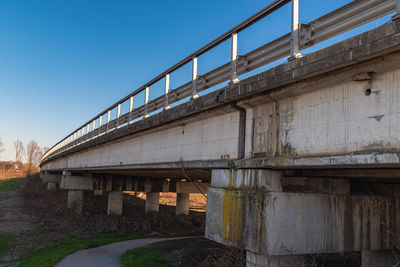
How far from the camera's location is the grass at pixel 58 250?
12.2 m

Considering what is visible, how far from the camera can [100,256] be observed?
12766mm

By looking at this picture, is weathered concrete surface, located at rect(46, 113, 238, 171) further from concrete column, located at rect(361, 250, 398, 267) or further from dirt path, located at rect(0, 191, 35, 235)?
dirt path, located at rect(0, 191, 35, 235)

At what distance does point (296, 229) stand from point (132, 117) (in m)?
9.01

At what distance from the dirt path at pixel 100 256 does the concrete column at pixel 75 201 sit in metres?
11.1

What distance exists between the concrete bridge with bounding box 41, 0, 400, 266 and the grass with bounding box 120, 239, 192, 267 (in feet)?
14.2

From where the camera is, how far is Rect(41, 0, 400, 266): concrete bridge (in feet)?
14.9

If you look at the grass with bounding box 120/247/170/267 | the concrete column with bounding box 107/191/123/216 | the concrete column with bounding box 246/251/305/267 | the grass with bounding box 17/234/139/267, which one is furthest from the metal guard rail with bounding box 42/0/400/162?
the concrete column with bounding box 107/191/123/216

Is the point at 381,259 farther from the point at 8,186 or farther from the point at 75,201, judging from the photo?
the point at 8,186

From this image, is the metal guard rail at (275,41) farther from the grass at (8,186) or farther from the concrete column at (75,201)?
the grass at (8,186)

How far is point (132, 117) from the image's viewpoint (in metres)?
13.4

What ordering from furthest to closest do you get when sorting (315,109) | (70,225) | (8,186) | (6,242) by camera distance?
(8,186), (70,225), (6,242), (315,109)

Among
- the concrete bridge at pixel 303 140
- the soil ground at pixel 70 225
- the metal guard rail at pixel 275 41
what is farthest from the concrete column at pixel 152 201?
the concrete bridge at pixel 303 140

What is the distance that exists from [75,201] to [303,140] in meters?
23.8

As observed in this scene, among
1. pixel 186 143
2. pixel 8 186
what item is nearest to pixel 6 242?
pixel 186 143
